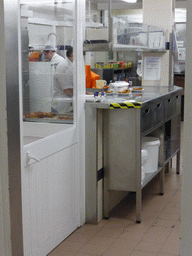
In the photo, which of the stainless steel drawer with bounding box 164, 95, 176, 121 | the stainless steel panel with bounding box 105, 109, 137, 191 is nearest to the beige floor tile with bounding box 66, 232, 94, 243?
the stainless steel panel with bounding box 105, 109, 137, 191

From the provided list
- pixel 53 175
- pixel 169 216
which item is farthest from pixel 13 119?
pixel 169 216

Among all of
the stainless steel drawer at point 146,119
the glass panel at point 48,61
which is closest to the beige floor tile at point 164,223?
the stainless steel drawer at point 146,119

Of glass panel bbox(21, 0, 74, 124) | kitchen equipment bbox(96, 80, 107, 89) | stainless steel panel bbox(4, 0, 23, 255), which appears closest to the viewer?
stainless steel panel bbox(4, 0, 23, 255)

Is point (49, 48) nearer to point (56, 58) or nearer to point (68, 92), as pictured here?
point (56, 58)

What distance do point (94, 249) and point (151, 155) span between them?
1311 millimetres

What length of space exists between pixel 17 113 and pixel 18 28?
1.64ft

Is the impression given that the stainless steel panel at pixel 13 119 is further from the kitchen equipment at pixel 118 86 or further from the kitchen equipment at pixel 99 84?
the kitchen equipment at pixel 99 84

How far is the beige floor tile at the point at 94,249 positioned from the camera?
110 inches

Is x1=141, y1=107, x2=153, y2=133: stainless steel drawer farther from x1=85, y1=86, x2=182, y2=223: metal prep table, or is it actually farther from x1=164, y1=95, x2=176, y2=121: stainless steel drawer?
x1=164, y1=95, x2=176, y2=121: stainless steel drawer

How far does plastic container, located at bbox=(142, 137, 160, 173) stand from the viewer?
12.5 feet

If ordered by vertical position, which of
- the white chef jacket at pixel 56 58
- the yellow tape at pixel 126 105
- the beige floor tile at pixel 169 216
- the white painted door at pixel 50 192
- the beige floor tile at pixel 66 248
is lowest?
the beige floor tile at pixel 169 216

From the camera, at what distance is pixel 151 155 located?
3854 millimetres

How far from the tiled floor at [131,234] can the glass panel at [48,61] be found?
938mm

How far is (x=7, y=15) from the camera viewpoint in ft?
6.50
